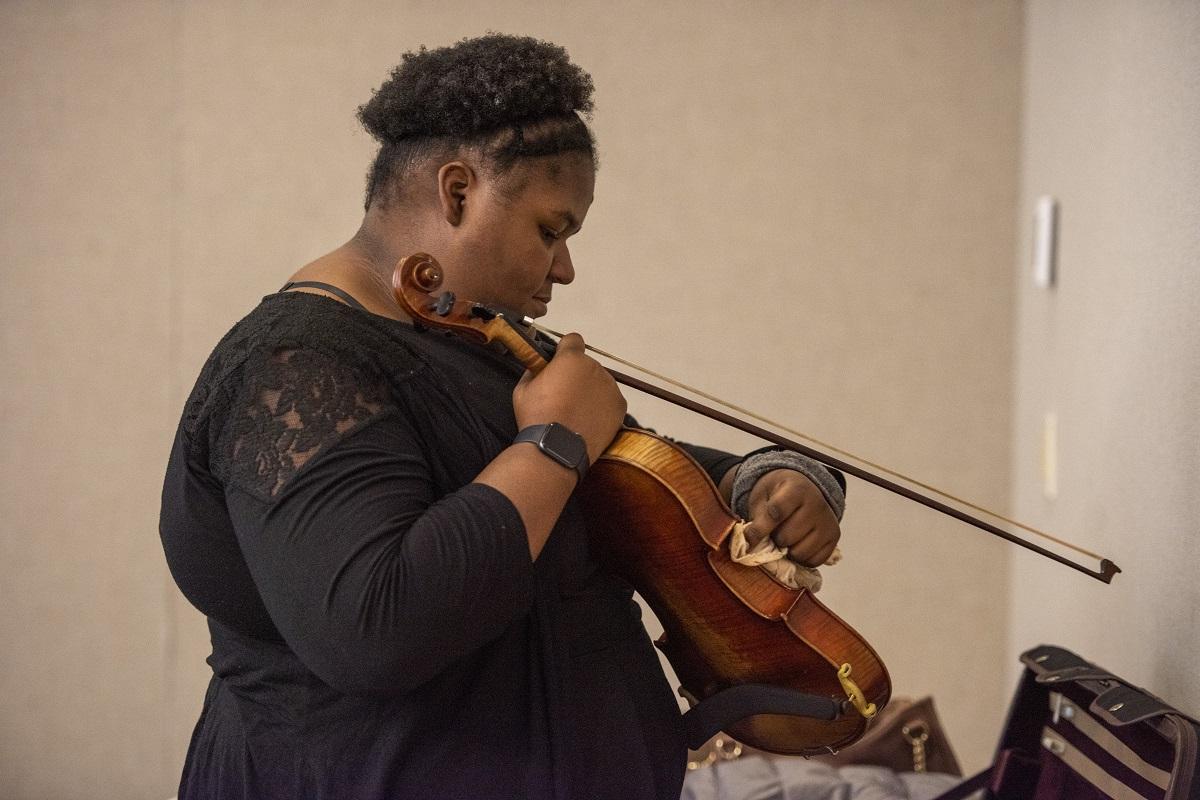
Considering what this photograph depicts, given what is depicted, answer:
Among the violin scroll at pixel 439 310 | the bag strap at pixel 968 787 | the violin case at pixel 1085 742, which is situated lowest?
the bag strap at pixel 968 787

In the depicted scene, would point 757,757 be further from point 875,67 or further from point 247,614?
point 875,67

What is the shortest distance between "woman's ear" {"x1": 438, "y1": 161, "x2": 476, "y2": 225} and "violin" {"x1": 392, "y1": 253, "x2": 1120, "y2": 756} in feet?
0.21

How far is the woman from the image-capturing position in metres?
0.87

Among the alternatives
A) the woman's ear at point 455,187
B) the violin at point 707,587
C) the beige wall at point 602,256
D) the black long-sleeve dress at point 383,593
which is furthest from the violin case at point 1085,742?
the beige wall at point 602,256

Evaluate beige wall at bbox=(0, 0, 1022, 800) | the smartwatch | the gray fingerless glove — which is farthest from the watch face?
beige wall at bbox=(0, 0, 1022, 800)

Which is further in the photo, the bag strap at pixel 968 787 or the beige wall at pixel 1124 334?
the bag strap at pixel 968 787

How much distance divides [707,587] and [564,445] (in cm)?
26

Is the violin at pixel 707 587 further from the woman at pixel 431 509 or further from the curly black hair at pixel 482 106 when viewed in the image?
the curly black hair at pixel 482 106

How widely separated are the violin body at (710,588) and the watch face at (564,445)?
99mm

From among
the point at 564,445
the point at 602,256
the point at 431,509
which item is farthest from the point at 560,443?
the point at 602,256

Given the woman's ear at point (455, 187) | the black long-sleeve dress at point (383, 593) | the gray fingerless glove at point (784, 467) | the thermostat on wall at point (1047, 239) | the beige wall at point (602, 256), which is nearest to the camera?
the black long-sleeve dress at point (383, 593)

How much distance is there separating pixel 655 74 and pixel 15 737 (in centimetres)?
234

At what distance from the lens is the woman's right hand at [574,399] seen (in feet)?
3.22

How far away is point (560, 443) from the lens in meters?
0.95
